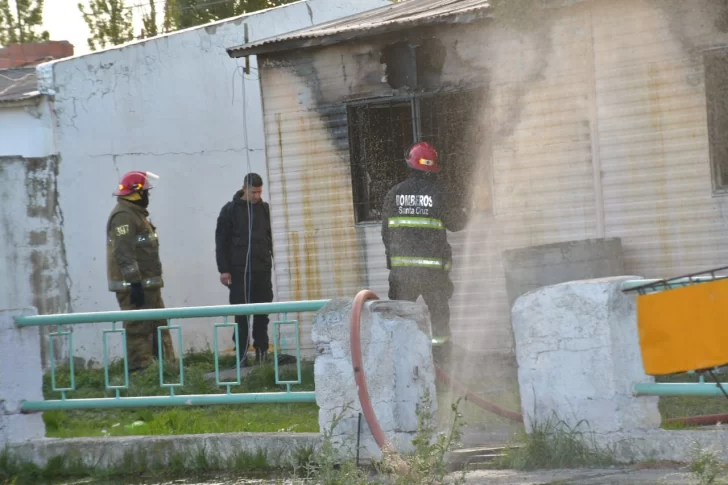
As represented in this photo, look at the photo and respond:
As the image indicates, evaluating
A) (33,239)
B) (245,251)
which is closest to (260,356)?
(245,251)

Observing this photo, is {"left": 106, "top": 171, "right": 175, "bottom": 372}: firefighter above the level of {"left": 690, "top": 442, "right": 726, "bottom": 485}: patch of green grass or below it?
above

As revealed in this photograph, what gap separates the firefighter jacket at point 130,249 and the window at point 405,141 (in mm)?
2128

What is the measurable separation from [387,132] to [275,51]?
140 cm

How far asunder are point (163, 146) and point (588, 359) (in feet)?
32.5

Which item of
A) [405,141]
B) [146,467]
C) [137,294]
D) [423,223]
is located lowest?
[146,467]

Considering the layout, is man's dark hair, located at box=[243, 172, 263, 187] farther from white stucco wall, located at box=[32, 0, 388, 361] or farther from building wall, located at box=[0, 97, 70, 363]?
building wall, located at box=[0, 97, 70, 363]

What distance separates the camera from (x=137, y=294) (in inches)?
432

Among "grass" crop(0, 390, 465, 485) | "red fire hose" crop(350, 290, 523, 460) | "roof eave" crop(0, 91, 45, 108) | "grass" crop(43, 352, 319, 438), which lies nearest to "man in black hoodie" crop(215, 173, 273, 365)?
"grass" crop(43, 352, 319, 438)

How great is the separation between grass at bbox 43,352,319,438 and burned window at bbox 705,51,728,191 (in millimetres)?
3938

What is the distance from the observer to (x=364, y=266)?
36.1 ft

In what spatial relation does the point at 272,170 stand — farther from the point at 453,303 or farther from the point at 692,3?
the point at 692,3

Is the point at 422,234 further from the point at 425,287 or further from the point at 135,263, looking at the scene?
the point at 135,263

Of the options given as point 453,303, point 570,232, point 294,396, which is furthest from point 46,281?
point 294,396

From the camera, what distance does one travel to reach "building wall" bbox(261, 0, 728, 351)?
948 centimetres
